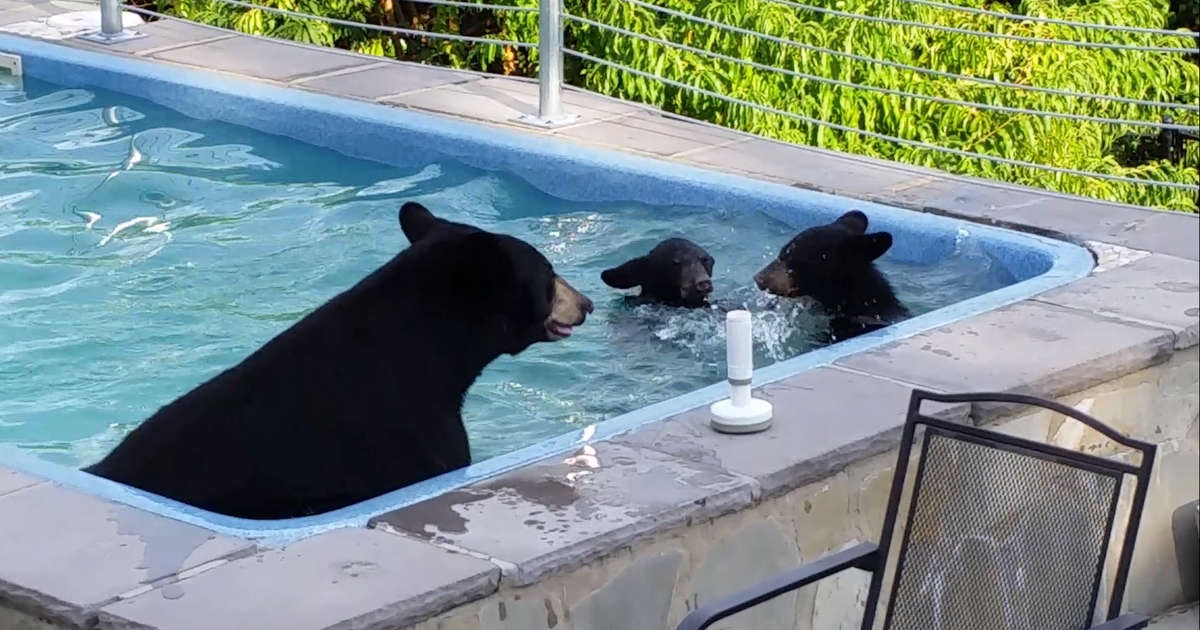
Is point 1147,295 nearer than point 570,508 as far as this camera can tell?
No

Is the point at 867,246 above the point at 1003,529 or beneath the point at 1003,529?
beneath

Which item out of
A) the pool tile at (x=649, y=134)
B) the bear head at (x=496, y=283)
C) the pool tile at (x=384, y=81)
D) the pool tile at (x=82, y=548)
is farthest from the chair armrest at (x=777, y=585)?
the pool tile at (x=384, y=81)

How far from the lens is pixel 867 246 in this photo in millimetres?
5941

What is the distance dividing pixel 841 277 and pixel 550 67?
6.41 feet

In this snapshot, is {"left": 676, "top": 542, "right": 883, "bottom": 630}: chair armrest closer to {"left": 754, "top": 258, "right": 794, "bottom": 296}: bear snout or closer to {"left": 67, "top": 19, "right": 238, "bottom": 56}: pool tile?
{"left": 754, "top": 258, "right": 794, "bottom": 296}: bear snout

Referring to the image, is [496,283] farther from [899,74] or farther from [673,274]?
[899,74]

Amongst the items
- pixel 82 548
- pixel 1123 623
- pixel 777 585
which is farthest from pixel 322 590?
pixel 1123 623

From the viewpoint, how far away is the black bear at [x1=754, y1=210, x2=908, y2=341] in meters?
6.02

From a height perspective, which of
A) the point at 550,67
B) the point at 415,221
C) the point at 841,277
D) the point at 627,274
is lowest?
the point at 627,274

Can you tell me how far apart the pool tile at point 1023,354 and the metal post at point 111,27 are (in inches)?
217

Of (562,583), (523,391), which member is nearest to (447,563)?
(562,583)

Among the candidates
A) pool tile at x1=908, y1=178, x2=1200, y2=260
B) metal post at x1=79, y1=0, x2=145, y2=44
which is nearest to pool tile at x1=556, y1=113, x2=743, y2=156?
pool tile at x1=908, y1=178, x2=1200, y2=260

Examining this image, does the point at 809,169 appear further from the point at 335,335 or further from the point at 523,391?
the point at 335,335

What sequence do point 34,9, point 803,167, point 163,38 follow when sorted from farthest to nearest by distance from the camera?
point 34,9, point 163,38, point 803,167
